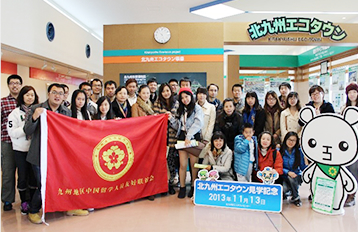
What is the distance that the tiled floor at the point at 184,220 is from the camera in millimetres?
2633

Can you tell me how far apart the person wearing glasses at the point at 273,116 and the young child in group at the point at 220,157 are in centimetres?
78

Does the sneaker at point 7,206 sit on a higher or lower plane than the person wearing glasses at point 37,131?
lower

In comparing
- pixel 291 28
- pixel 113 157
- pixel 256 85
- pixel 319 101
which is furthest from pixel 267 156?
pixel 256 85

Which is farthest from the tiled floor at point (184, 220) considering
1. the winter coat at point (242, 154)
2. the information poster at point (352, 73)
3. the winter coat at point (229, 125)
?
the information poster at point (352, 73)

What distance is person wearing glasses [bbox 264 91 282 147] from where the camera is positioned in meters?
3.78

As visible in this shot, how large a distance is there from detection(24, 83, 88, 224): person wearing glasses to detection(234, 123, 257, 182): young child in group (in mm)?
1906

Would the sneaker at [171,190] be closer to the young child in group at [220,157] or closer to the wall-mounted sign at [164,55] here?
the young child in group at [220,157]

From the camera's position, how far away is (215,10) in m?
6.48

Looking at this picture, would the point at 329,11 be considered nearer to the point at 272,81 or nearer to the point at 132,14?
the point at 272,81

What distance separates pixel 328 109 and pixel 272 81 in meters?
6.14

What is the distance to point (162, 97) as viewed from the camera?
141 inches

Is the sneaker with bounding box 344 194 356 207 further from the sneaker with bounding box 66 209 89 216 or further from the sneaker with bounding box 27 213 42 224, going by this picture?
the sneaker with bounding box 27 213 42 224

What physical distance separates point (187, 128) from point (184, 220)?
1132 millimetres

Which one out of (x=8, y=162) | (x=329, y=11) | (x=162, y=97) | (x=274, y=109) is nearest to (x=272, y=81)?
(x=329, y=11)
